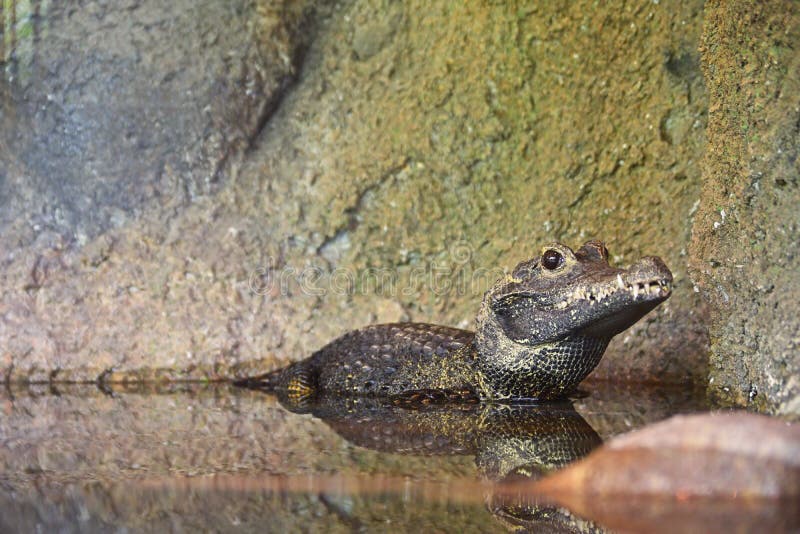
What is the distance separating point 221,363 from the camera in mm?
5840

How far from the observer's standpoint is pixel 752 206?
12.6 ft

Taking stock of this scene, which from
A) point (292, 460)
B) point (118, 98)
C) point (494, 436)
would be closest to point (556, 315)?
point (494, 436)

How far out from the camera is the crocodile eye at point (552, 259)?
4.41 meters

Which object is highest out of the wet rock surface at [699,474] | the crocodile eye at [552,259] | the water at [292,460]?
the crocodile eye at [552,259]

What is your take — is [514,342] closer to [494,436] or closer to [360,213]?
[494,436]

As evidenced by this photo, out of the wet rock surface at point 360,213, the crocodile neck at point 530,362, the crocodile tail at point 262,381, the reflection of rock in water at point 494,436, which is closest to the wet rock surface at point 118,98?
the wet rock surface at point 360,213

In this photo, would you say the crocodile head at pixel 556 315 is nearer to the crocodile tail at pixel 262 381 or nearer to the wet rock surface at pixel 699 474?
the crocodile tail at pixel 262 381

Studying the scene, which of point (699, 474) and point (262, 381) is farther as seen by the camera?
point (262, 381)

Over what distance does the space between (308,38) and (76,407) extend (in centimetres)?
270

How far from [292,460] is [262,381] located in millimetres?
A: 2593

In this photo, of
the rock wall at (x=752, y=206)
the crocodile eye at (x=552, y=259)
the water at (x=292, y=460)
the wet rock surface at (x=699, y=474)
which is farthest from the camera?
the crocodile eye at (x=552, y=259)

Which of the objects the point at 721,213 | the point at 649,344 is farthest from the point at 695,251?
the point at 649,344

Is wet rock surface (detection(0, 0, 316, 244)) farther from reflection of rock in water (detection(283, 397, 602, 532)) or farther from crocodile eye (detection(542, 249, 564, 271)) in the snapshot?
crocodile eye (detection(542, 249, 564, 271))

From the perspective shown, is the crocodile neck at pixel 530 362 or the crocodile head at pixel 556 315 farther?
the crocodile neck at pixel 530 362
